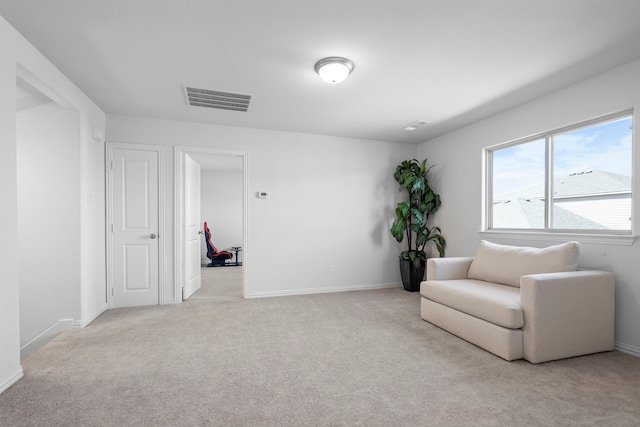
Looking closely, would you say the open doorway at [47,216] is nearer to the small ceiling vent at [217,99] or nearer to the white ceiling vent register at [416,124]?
the small ceiling vent at [217,99]

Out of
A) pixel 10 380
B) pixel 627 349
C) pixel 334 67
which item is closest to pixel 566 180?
pixel 627 349

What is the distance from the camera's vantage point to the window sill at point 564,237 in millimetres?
2628

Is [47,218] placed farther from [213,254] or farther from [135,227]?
[213,254]

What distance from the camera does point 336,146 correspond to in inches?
194

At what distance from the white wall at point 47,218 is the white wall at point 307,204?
3.03 feet

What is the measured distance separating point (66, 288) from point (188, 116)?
2.31m

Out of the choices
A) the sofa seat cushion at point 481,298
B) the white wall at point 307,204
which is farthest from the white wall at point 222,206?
the sofa seat cushion at point 481,298

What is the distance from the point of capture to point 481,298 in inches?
105

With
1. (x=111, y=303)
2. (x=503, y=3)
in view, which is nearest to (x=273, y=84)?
(x=503, y=3)

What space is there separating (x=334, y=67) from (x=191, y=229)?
10.6 ft

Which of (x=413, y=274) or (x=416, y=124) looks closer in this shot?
(x=416, y=124)

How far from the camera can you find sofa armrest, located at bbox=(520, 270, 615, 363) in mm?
2371

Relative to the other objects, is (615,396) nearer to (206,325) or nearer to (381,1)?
(381,1)

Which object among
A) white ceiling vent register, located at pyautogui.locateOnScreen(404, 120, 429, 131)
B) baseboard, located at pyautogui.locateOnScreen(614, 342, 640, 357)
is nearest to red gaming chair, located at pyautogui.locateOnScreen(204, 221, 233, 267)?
white ceiling vent register, located at pyautogui.locateOnScreen(404, 120, 429, 131)
